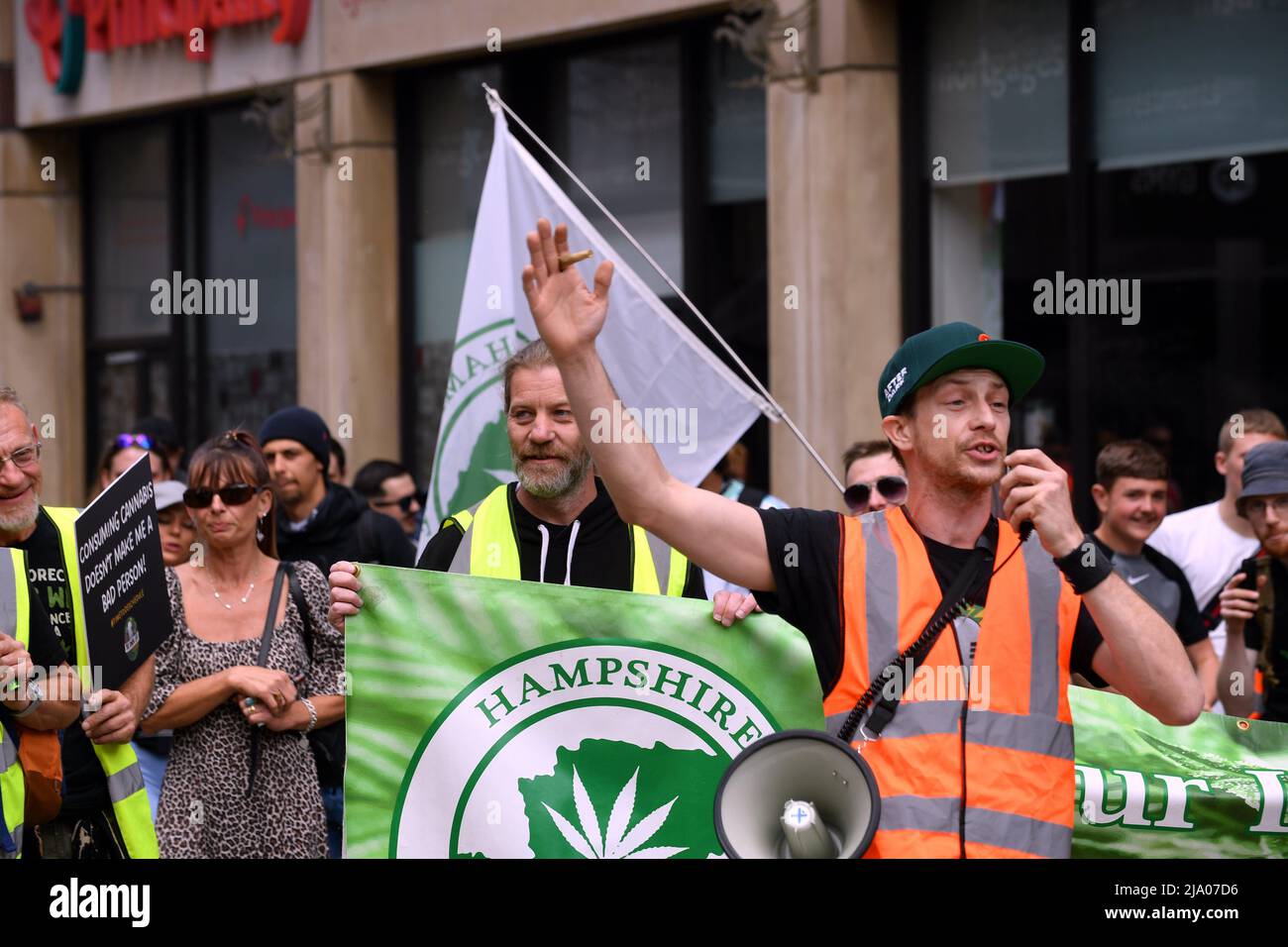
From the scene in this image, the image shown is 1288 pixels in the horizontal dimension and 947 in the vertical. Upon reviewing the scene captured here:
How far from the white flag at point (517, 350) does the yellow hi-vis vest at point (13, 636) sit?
2.32m

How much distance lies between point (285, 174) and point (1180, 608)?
1013 cm

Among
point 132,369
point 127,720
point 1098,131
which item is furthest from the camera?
point 132,369

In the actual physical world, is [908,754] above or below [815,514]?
below

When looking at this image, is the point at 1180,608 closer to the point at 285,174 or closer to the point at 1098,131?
the point at 1098,131

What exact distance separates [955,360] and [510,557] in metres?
1.49

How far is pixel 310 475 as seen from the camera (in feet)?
26.2

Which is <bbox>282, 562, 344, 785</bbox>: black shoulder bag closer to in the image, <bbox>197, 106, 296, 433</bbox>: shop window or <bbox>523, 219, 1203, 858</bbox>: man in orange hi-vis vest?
<bbox>523, 219, 1203, 858</bbox>: man in orange hi-vis vest

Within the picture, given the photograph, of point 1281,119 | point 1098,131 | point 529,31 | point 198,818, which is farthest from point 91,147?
point 198,818

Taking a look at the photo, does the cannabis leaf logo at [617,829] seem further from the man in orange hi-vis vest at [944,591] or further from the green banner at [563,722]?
the man in orange hi-vis vest at [944,591]

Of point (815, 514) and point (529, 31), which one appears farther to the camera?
point (529, 31)

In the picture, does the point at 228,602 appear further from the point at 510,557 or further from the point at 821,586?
the point at 821,586

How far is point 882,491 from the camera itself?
6914 millimetres

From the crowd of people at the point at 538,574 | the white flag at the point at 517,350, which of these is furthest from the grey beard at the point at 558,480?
the white flag at the point at 517,350
